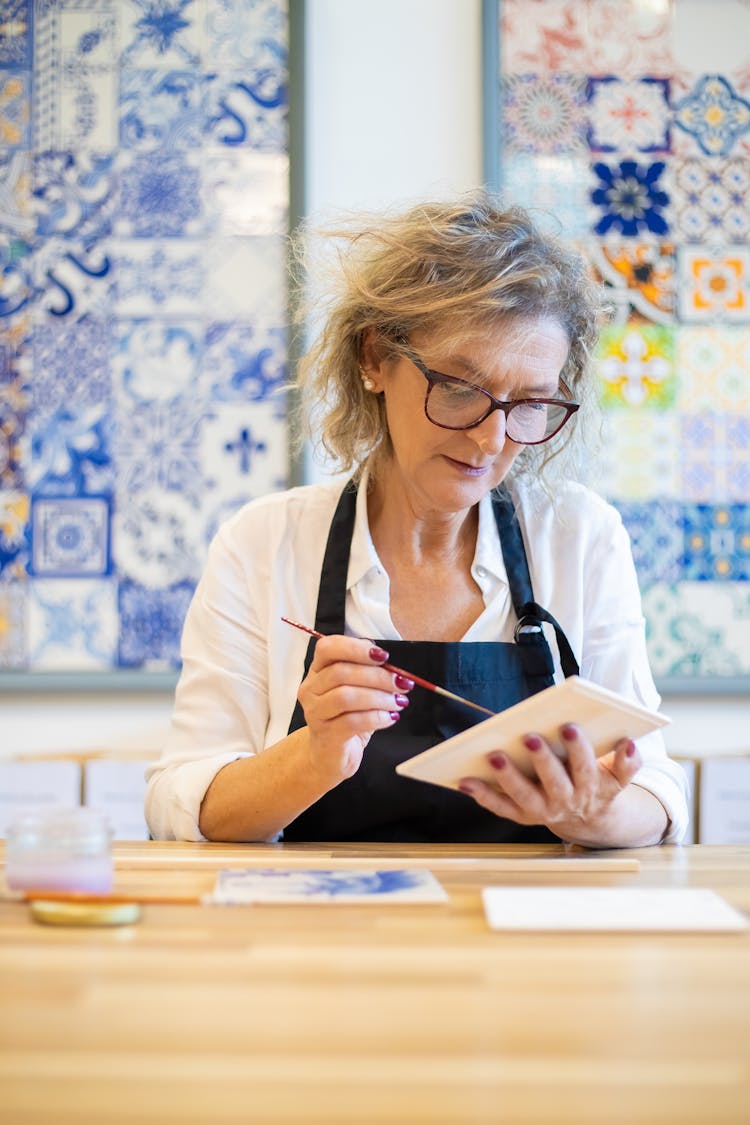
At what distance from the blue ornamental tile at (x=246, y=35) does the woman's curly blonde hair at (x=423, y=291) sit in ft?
3.10

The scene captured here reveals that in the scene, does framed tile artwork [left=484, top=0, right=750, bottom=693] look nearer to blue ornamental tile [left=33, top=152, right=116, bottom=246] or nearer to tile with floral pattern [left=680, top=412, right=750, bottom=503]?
tile with floral pattern [left=680, top=412, right=750, bottom=503]

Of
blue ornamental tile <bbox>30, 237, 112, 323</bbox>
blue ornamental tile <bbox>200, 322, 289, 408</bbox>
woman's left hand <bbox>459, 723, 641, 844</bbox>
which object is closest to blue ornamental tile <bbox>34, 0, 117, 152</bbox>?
blue ornamental tile <bbox>30, 237, 112, 323</bbox>

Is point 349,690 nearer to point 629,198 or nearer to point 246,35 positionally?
point 629,198

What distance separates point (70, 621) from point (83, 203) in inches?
38.5

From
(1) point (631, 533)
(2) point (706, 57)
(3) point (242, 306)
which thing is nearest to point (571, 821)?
(1) point (631, 533)

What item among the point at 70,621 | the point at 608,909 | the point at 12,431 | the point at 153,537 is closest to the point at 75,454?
the point at 12,431

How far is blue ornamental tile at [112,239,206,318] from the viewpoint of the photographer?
8.78ft

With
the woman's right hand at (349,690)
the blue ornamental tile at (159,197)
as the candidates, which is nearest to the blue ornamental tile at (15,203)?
the blue ornamental tile at (159,197)

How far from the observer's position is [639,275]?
8.81ft

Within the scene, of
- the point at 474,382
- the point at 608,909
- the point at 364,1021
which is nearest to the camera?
the point at 364,1021

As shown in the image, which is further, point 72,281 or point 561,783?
point 72,281

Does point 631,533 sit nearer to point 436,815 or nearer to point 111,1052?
point 436,815

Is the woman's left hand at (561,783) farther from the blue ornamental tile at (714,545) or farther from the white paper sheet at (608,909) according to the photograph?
the blue ornamental tile at (714,545)

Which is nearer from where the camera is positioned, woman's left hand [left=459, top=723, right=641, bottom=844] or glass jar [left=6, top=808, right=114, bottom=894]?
glass jar [left=6, top=808, right=114, bottom=894]
